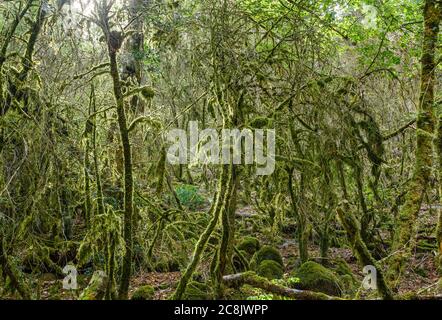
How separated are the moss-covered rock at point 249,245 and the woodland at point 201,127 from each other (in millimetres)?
742

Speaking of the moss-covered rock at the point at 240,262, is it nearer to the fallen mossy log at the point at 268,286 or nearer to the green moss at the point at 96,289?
the fallen mossy log at the point at 268,286

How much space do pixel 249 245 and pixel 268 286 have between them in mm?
4248

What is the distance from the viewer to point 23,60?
5.55 m

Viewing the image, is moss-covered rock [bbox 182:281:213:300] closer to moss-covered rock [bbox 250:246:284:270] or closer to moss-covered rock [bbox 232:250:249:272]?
moss-covered rock [bbox 232:250:249:272]

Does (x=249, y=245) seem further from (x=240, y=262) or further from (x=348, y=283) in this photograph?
(x=348, y=283)

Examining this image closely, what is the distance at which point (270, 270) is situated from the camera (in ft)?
25.0

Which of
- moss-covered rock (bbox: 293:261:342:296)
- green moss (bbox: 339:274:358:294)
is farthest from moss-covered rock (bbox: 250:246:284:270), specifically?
moss-covered rock (bbox: 293:261:342:296)

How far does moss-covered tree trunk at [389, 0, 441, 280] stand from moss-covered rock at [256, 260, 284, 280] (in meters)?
2.35

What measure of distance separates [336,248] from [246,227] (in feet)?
7.80

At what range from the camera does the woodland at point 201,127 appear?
4855mm

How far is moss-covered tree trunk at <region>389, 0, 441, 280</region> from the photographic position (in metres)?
5.59
